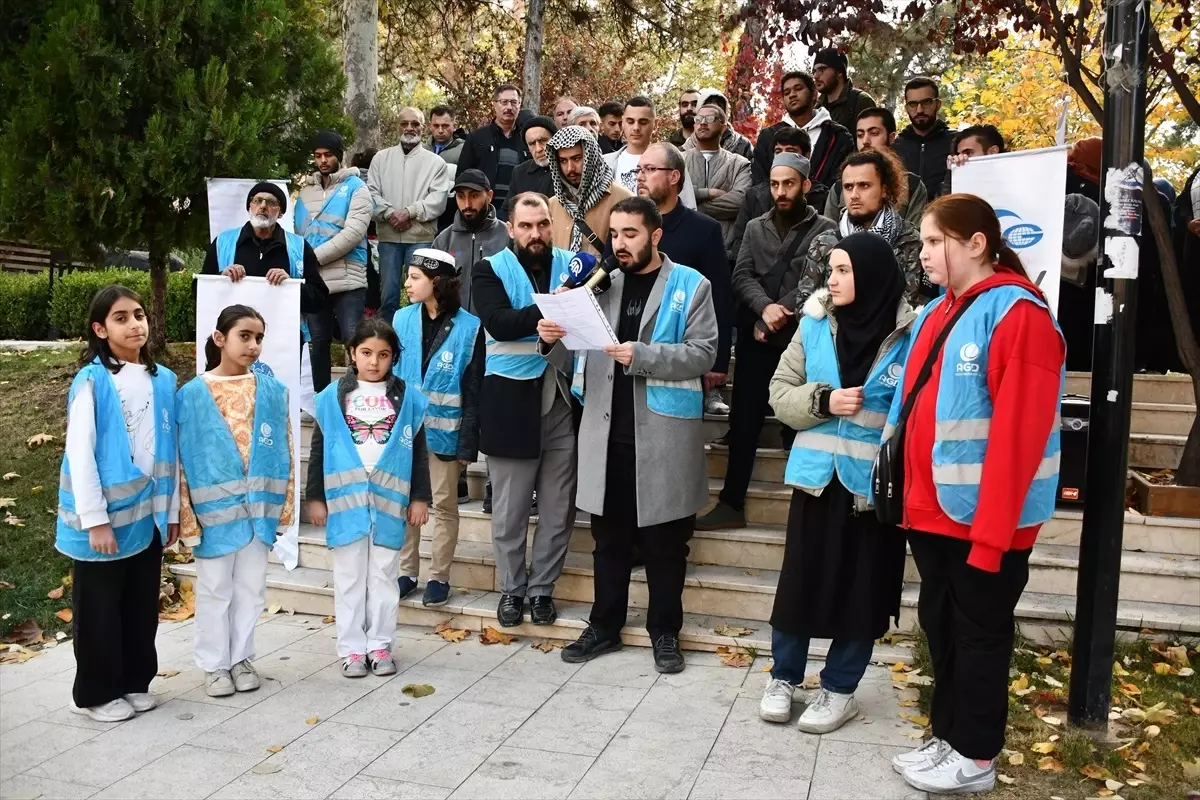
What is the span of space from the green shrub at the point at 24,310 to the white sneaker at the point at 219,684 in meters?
12.0

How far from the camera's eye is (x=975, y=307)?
12.2ft

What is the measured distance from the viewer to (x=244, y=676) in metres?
5.01

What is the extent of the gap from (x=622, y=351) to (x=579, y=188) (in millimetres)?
1802

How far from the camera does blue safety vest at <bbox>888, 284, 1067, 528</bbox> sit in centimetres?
363

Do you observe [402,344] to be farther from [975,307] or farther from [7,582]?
[975,307]

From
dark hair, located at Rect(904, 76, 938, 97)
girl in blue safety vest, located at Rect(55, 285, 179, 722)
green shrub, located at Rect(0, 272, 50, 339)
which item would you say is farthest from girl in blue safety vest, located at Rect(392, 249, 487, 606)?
green shrub, located at Rect(0, 272, 50, 339)

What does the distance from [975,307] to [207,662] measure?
3751mm

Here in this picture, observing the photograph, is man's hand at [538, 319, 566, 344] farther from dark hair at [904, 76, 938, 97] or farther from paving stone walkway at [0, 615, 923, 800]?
dark hair at [904, 76, 938, 97]

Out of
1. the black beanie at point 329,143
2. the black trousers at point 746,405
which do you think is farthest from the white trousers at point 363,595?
the black beanie at point 329,143

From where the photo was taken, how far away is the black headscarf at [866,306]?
423 centimetres

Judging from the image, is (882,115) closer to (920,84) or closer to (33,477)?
(920,84)

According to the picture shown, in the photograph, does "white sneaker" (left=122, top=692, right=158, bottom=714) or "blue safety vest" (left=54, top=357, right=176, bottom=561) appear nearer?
"blue safety vest" (left=54, top=357, right=176, bottom=561)

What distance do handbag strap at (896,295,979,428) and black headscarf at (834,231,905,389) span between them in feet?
1.59

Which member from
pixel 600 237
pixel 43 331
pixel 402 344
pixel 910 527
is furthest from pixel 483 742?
pixel 43 331
